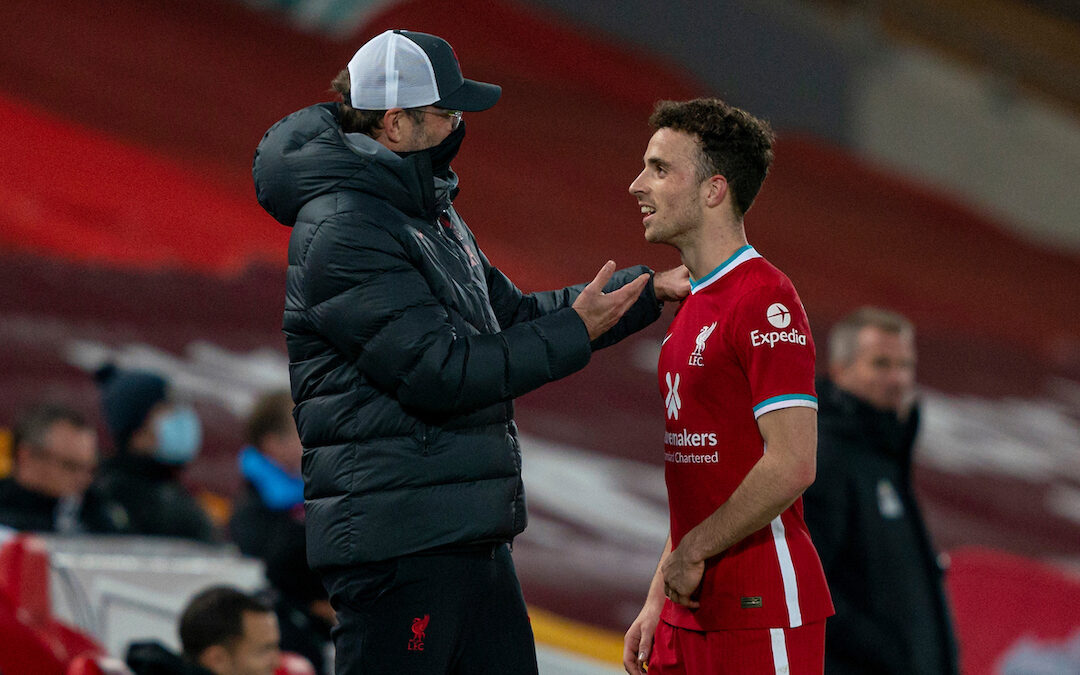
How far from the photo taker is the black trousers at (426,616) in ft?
6.81

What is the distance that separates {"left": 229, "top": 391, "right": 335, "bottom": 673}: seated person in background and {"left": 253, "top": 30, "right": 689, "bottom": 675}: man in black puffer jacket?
1.70 m

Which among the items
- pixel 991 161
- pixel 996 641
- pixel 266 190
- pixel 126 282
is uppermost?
pixel 991 161

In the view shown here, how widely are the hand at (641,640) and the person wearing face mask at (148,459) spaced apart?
2.92 metres

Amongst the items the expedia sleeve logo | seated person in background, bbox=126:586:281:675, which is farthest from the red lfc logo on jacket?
seated person in background, bbox=126:586:281:675

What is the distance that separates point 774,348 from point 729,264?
0.79 ft

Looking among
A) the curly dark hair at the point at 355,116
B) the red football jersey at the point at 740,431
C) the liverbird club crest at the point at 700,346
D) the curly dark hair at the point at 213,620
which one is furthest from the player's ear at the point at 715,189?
the curly dark hair at the point at 213,620

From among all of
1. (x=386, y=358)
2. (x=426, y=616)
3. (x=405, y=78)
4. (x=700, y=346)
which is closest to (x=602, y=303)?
(x=700, y=346)

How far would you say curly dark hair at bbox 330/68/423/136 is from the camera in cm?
219

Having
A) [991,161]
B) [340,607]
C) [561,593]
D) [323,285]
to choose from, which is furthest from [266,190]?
[991,161]

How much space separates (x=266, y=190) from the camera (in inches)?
85.7

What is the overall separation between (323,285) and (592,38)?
10347 millimetres

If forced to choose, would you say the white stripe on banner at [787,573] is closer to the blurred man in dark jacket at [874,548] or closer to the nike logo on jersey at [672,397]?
the nike logo on jersey at [672,397]

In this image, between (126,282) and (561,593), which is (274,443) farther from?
(126,282)

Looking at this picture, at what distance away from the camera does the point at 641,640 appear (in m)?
2.34
